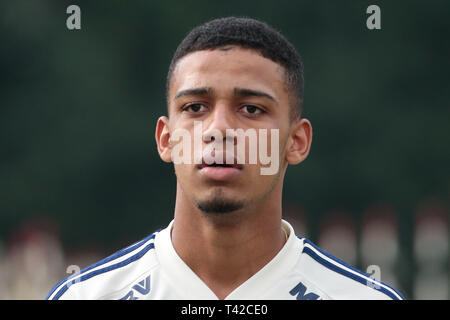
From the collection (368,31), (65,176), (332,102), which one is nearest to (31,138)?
(65,176)

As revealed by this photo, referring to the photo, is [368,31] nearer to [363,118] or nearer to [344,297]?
[363,118]

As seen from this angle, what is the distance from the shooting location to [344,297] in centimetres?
475

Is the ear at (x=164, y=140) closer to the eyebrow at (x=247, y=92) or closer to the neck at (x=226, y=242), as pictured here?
the neck at (x=226, y=242)

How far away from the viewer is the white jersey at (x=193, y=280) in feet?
15.5

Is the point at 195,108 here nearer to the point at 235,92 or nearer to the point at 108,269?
the point at 235,92

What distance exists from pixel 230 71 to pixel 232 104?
17 cm

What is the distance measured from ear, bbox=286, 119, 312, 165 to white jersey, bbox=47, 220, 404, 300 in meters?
0.48

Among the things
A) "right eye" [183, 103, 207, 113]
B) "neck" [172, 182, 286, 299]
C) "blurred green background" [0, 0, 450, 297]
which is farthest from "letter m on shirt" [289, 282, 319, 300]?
"blurred green background" [0, 0, 450, 297]

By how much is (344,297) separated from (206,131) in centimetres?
119

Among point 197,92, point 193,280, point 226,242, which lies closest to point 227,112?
point 197,92

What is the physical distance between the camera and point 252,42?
15.5 ft

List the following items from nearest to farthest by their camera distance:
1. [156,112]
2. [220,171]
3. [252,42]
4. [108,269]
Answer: [220,171] → [252,42] → [108,269] → [156,112]

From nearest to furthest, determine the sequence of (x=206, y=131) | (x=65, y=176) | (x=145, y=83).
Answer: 1. (x=206, y=131)
2. (x=65, y=176)
3. (x=145, y=83)

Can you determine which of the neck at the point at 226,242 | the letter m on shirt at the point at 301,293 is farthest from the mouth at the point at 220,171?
the letter m on shirt at the point at 301,293
